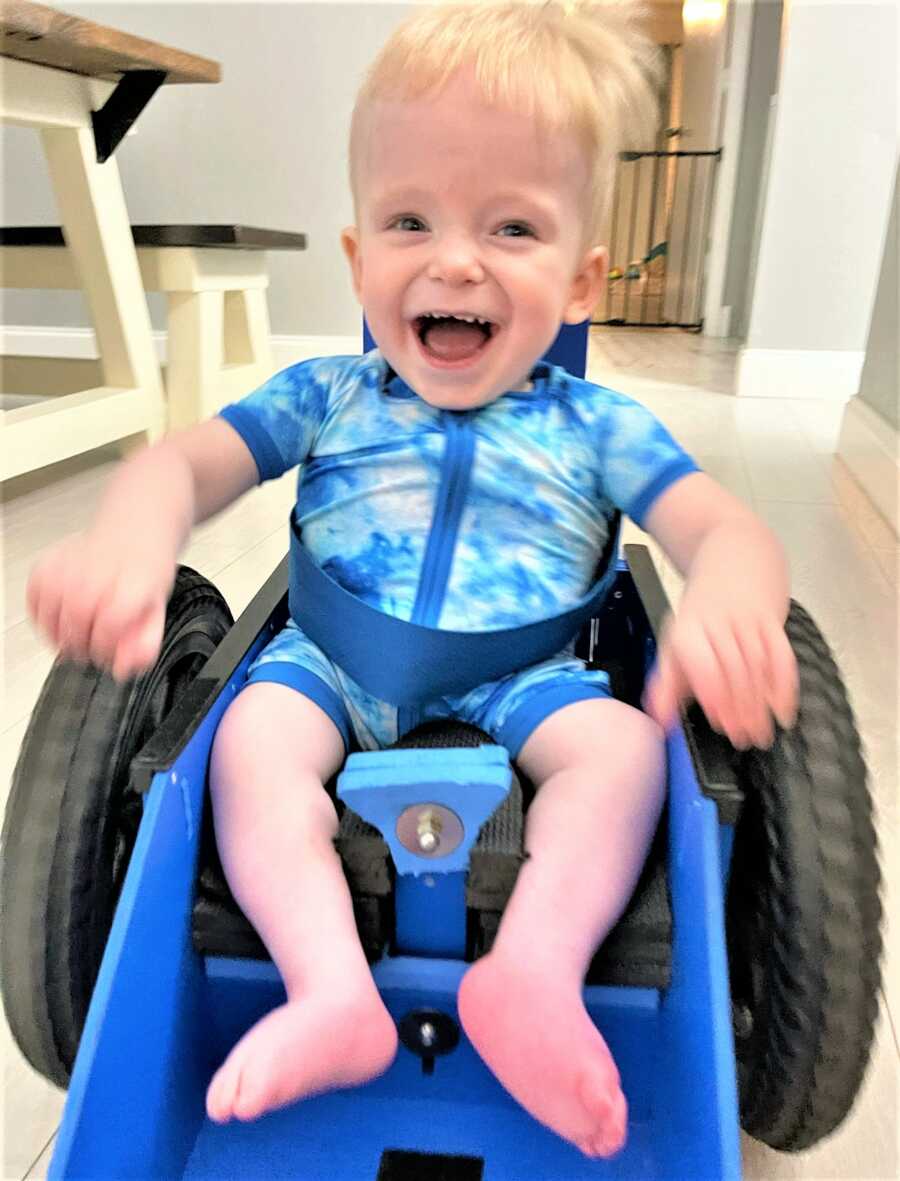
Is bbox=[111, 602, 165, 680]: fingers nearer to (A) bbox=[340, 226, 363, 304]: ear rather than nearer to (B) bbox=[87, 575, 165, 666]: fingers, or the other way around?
(B) bbox=[87, 575, 165, 666]: fingers

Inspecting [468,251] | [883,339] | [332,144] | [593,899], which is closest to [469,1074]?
[593,899]

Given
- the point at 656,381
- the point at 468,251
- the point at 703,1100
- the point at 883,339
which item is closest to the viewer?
the point at 703,1100

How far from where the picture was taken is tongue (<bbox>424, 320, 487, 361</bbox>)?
53 centimetres

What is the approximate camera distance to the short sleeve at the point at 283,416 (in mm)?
561

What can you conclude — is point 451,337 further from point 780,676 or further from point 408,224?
point 780,676

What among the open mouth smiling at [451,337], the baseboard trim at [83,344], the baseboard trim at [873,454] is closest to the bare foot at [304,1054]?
the open mouth smiling at [451,337]

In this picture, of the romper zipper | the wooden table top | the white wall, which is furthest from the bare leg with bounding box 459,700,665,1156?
the white wall

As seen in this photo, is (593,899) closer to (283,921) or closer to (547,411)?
(283,921)

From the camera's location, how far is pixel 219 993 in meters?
0.46

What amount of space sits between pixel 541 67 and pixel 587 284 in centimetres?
13

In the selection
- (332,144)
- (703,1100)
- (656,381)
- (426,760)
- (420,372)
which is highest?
(332,144)

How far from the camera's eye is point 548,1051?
0.36m

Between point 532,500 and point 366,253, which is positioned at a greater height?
point 366,253

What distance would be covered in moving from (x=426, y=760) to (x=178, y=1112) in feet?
0.69
